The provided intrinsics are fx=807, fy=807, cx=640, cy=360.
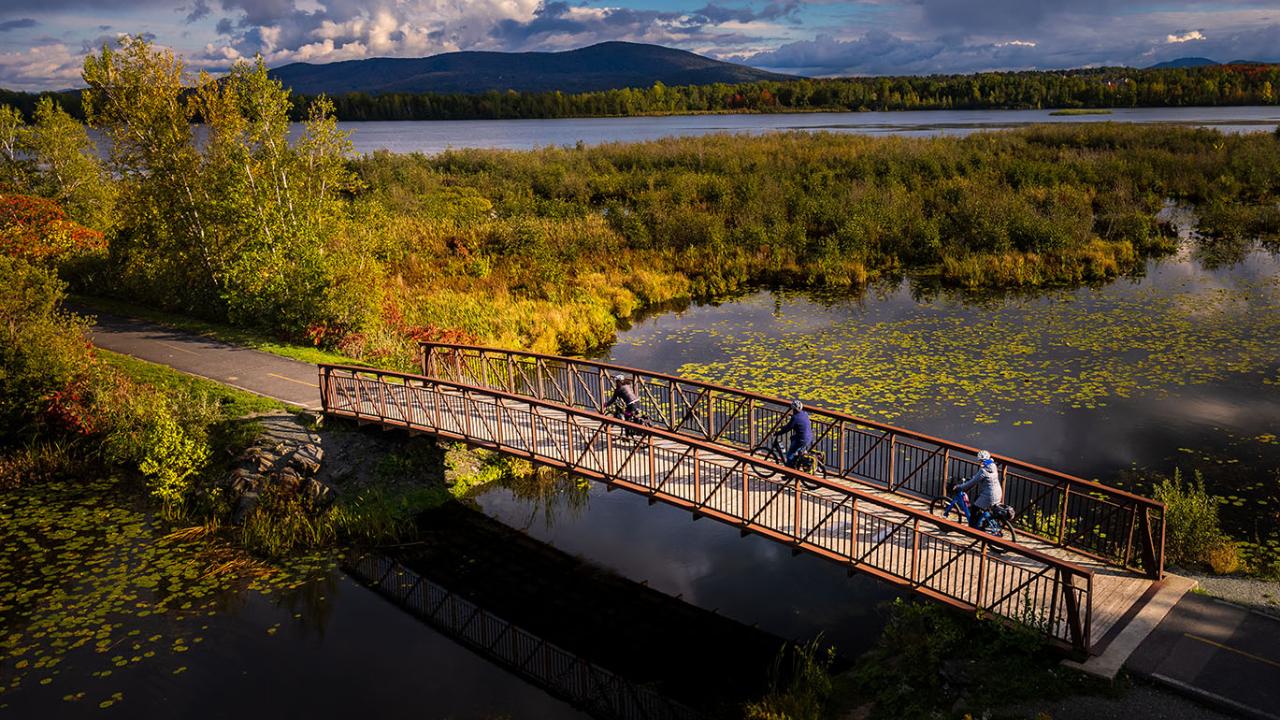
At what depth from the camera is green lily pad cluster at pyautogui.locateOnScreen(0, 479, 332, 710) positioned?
545 inches

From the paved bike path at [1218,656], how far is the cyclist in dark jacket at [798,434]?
6.18 m

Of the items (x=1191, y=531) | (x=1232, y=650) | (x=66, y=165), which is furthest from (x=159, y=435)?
(x=66, y=165)

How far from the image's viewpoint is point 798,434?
50.7 feet

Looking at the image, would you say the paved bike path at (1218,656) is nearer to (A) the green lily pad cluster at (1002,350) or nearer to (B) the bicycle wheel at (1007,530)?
(B) the bicycle wheel at (1007,530)

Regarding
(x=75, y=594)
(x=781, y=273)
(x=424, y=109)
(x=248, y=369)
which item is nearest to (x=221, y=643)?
(x=75, y=594)

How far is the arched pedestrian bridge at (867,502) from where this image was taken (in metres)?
12.1

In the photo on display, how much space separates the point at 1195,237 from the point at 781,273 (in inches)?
965

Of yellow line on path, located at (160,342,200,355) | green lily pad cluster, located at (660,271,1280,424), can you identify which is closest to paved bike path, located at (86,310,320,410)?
yellow line on path, located at (160,342,200,355)

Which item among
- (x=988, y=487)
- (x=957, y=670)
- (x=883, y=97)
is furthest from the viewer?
(x=883, y=97)

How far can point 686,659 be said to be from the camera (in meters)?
14.2

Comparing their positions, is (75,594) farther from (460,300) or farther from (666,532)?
(460,300)

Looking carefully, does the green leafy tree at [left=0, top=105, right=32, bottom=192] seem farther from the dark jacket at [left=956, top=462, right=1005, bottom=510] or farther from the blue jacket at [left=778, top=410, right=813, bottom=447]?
the dark jacket at [left=956, top=462, right=1005, bottom=510]

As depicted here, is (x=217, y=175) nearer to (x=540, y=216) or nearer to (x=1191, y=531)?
(x=540, y=216)

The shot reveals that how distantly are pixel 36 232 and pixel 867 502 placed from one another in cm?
3356
